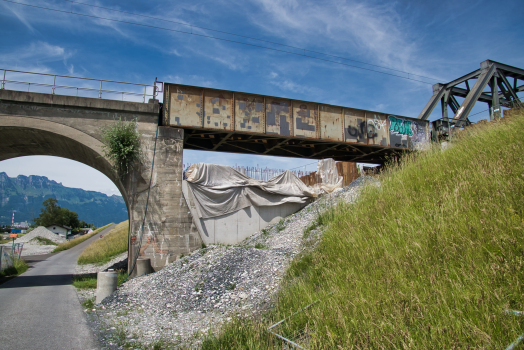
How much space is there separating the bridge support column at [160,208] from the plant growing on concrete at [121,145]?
0.35 meters

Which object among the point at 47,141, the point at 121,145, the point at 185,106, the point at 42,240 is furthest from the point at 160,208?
the point at 42,240

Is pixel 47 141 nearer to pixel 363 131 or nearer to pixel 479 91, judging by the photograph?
pixel 363 131

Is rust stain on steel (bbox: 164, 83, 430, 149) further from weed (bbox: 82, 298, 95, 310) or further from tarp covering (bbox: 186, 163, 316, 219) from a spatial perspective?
weed (bbox: 82, 298, 95, 310)

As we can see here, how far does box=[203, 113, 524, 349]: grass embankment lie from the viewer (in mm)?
3166

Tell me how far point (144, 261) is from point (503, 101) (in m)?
28.2

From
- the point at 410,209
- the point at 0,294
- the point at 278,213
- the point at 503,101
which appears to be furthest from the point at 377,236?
the point at 503,101

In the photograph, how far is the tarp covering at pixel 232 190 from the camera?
13578 mm

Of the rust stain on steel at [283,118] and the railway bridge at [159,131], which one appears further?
the rust stain on steel at [283,118]

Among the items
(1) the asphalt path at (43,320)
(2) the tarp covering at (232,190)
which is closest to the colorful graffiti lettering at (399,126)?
(2) the tarp covering at (232,190)

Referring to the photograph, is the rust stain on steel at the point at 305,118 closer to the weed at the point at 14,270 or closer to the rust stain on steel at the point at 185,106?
the rust stain on steel at the point at 185,106

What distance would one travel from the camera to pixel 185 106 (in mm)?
13961

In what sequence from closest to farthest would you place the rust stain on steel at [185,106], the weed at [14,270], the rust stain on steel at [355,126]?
the rust stain on steel at [185,106] < the weed at [14,270] < the rust stain on steel at [355,126]

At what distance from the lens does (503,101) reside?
24.1 m

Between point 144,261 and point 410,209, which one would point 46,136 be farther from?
point 410,209
